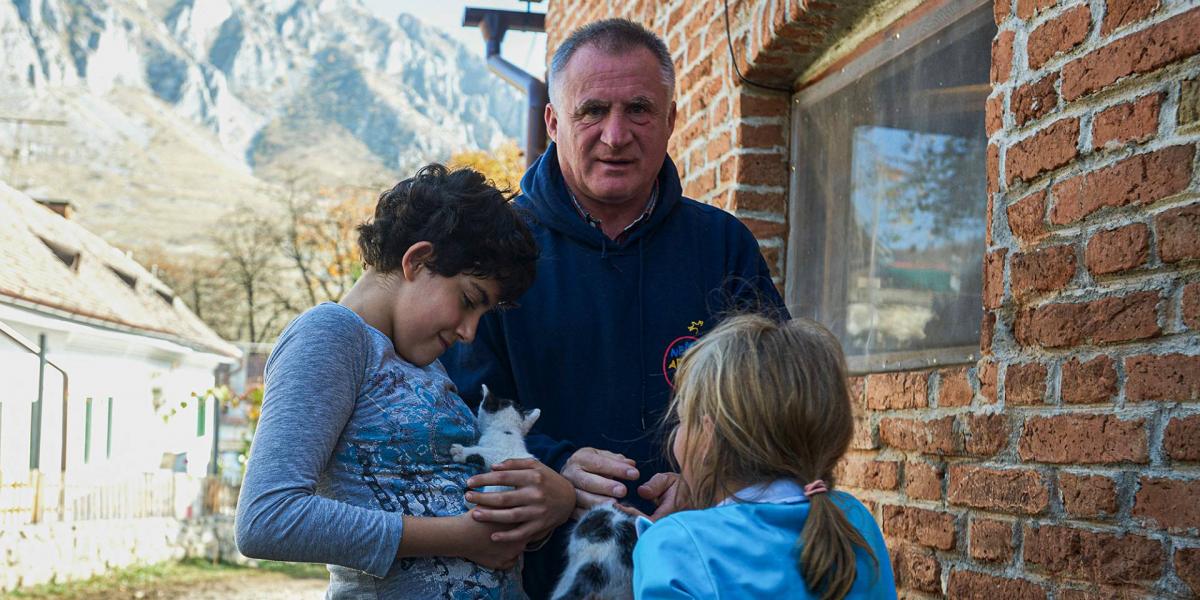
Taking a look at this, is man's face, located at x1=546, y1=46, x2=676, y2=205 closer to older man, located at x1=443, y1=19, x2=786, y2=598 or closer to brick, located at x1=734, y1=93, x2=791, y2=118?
older man, located at x1=443, y1=19, x2=786, y2=598

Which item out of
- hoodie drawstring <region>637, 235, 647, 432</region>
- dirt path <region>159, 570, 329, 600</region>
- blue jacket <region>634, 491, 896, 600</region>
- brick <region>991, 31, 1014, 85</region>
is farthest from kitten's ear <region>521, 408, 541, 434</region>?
dirt path <region>159, 570, 329, 600</region>

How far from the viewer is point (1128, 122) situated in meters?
2.26

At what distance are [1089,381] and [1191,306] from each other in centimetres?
31

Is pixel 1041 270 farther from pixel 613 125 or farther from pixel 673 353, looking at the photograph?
pixel 613 125

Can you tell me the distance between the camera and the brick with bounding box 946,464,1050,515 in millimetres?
2512

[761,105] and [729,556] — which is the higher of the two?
[761,105]

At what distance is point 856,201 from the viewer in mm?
4004

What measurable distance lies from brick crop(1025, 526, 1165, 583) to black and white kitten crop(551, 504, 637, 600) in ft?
3.12

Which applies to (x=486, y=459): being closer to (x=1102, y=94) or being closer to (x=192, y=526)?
(x=1102, y=94)

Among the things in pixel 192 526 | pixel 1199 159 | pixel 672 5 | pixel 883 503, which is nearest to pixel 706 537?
pixel 1199 159

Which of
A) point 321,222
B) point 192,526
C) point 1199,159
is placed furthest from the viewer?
point 321,222

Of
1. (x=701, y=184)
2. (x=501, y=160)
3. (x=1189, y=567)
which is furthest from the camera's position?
(x=501, y=160)

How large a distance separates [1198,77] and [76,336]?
1915cm

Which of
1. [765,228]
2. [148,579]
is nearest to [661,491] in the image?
[765,228]
